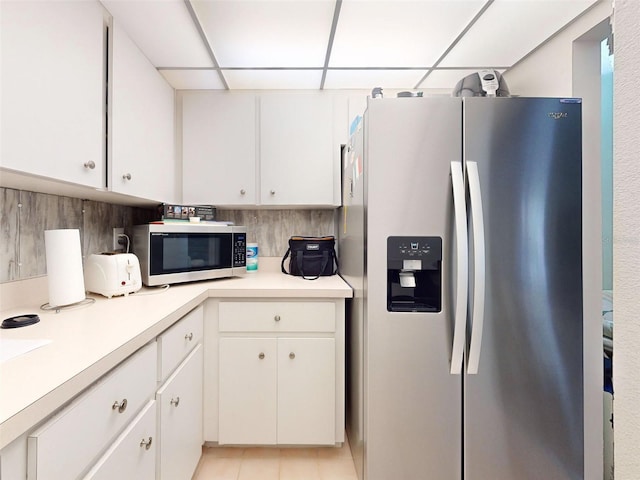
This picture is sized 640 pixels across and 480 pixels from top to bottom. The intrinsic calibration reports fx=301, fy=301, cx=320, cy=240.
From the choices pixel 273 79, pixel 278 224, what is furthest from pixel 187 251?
pixel 273 79

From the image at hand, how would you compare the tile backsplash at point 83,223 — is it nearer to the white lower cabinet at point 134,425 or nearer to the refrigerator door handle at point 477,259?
the white lower cabinet at point 134,425

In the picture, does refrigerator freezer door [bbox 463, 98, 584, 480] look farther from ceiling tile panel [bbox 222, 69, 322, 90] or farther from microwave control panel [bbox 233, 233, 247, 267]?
microwave control panel [bbox 233, 233, 247, 267]

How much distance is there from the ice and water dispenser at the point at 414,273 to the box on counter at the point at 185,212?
47.4 inches

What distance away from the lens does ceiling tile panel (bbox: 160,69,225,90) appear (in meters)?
1.73

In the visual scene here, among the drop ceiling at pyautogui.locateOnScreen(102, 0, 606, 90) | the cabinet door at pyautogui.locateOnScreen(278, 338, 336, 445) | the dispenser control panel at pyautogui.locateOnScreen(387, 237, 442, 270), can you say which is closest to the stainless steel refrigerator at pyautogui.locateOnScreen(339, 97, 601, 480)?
the dispenser control panel at pyautogui.locateOnScreen(387, 237, 442, 270)

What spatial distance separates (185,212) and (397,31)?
1.46m

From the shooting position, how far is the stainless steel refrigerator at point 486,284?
3.94 ft

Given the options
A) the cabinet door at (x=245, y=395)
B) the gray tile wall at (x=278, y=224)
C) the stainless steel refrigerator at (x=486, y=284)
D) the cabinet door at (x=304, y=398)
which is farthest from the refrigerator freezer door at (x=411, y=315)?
the gray tile wall at (x=278, y=224)

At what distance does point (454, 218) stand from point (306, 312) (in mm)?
814

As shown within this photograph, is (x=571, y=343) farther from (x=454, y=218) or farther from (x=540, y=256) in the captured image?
(x=454, y=218)

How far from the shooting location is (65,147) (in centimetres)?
99

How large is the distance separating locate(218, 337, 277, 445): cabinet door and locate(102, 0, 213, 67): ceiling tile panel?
147 centimetres

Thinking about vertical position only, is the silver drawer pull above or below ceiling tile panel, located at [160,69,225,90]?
below

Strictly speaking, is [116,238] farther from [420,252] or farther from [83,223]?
[420,252]
